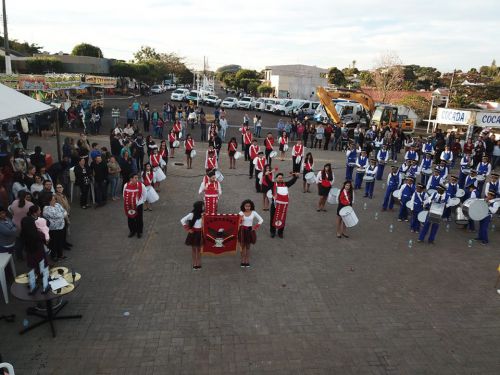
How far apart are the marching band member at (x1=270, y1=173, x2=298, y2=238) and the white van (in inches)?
1194

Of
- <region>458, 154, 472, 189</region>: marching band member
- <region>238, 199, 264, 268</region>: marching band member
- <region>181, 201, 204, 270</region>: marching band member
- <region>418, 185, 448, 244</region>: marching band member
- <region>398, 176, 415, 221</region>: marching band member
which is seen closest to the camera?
<region>181, 201, 204, 270</region>: marching band member

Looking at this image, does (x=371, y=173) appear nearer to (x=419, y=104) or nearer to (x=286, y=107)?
(x=286, y=107)

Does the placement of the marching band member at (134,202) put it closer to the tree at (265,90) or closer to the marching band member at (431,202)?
the marching band member at (431,202)

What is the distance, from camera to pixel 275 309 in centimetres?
684

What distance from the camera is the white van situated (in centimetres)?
3906

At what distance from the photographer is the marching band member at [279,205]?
31.3 feet

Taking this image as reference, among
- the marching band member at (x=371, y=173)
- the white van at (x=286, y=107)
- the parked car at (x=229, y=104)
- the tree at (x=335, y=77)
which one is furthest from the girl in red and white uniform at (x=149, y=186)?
the tree at (x=335, y=77)

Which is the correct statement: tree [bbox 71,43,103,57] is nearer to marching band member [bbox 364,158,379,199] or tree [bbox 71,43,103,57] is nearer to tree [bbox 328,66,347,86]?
tree [bbox 328,66,347,86]

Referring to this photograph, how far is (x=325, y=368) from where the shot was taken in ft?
18.0

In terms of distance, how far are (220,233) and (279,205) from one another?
2140mm

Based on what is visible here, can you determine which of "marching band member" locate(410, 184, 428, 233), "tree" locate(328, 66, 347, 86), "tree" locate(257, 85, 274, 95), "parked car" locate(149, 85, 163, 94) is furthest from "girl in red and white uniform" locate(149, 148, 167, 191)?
"tree" locate(328, 66, 347, 86)

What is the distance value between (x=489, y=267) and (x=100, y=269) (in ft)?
28.7

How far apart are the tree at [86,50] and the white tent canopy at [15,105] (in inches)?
2360

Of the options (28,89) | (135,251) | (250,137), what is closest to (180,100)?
(28,89)
